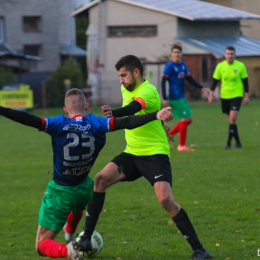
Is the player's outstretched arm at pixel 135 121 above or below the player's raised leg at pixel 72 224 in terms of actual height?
above

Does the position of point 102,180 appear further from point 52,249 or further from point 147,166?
point 52,249

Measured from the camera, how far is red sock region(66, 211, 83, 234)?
576cm

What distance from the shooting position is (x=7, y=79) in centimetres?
3189

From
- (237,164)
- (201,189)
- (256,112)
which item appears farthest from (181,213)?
(256,112)

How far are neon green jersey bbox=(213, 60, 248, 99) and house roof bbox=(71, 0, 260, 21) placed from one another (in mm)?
25414

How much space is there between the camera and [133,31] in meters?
40.0

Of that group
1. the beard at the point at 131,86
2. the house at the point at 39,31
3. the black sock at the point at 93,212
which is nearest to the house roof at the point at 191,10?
Answer: the house at the point at 39,31

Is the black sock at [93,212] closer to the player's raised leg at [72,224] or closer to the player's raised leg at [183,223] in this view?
the player's raised leg at [72,224]

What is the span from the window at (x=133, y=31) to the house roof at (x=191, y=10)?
1.37m

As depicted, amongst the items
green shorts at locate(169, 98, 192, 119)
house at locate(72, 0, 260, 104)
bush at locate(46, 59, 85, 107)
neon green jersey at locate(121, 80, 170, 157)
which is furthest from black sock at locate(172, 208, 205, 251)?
house at locate(72, 0, 260, 104)

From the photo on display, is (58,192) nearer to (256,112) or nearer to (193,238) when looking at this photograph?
(193,238)

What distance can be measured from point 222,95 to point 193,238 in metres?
8.02

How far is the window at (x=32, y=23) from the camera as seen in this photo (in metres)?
47.3

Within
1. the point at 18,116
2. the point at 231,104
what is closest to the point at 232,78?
the point at 231,104
